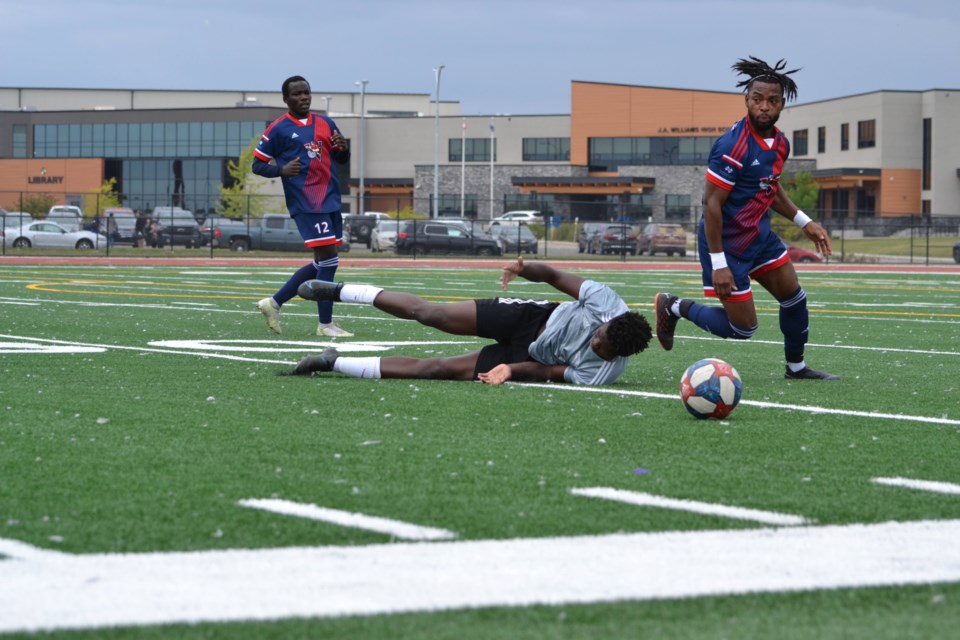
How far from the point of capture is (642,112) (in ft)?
307

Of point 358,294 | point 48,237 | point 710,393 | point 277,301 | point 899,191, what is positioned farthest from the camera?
point 899,191

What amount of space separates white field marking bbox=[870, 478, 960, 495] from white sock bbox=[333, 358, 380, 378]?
3.90 metres

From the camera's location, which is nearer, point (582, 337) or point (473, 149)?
point (582, 337)

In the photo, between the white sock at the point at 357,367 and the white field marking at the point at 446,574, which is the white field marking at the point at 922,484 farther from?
the white sock at the point at 357,367

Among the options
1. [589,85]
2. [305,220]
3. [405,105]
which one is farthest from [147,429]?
[405,105]

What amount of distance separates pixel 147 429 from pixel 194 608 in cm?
311

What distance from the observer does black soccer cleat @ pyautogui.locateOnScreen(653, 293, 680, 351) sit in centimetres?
913

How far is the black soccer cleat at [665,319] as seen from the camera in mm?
9133

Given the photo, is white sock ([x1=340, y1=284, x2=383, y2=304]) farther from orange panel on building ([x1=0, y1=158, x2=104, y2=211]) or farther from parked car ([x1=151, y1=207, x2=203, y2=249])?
orange panel on building ([x1=0, y1=158, x2=104, y2=211])

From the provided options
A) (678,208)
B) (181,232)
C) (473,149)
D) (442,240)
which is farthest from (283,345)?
(473,149)

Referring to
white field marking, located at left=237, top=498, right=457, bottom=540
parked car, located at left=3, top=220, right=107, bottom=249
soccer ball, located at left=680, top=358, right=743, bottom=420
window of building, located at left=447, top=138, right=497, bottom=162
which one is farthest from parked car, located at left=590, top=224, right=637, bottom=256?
window of building, located at left=447, top=138, right=497, bottom=162

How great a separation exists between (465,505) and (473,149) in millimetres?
95732

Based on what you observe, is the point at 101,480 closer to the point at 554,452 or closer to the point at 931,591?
the point at 554,452

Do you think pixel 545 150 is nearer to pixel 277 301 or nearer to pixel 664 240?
pixel 664 240
